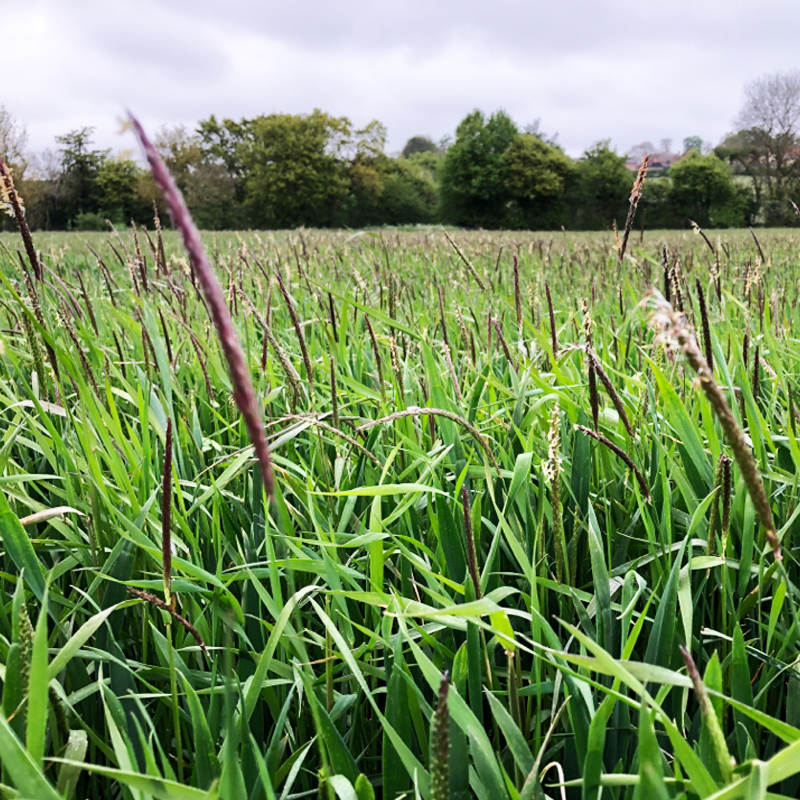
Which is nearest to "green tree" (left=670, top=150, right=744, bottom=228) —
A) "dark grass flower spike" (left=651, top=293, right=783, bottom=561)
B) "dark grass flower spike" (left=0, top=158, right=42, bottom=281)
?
"dark grass flower spike" (left=0, top=158, right=42, bottom=281)

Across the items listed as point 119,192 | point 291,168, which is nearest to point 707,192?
point 291,168

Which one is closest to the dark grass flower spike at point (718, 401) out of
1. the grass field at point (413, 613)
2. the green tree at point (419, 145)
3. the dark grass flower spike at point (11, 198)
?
the grass field at point (413, 613)

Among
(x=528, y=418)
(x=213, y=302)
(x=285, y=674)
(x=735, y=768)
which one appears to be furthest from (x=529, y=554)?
(x=213, y=302)

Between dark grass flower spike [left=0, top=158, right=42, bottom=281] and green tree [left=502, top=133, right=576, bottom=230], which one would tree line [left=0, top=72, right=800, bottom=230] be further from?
dark grass flower spike [left=0, top=158, right=42, bottom=281]

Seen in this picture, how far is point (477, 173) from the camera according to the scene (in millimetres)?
54469

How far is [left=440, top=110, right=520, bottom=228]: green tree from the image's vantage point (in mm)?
54281

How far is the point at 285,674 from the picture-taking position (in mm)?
882

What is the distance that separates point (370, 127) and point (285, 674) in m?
62.3

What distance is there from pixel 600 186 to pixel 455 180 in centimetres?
1287

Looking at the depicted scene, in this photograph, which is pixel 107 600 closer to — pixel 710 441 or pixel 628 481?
pixel 628 481

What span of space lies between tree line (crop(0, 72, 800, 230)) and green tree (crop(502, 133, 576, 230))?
0.11 meters

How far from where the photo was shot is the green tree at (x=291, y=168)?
Answer: 2130 inches

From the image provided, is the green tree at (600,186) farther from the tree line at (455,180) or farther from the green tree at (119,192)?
the green tree at (119,192)

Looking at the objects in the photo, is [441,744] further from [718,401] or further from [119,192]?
[119,192]
